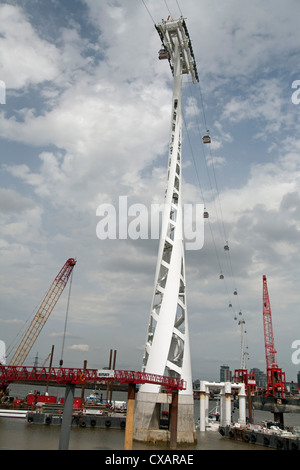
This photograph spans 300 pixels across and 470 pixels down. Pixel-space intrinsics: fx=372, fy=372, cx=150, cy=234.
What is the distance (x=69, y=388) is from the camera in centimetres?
3225

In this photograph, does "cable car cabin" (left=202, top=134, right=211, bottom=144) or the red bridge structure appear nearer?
the red bridge structure

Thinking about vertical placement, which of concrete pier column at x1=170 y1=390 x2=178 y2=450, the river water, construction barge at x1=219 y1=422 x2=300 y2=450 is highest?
concrete pier column at x1=170 y1=390 x2=178 y2=450

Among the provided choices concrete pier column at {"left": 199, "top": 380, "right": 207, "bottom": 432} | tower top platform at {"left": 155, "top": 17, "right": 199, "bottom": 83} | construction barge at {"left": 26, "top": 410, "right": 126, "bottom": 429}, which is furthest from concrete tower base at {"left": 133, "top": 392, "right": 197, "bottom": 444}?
tower top platform at {"left": 155, "top": 17, "right": 199, "bottom": 83}

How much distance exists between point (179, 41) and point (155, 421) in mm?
59443

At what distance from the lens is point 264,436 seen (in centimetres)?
5119

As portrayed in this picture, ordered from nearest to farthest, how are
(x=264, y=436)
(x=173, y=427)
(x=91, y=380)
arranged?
(x=91, y=380), (x=173, y=427), (x=264, y=436)

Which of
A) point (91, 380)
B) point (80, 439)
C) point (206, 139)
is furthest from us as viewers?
point (206, 139)

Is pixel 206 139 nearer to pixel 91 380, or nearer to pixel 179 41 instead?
pixel 179 41

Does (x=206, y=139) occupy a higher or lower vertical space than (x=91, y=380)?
→ higher

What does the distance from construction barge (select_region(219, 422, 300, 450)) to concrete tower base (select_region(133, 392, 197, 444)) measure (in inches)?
425

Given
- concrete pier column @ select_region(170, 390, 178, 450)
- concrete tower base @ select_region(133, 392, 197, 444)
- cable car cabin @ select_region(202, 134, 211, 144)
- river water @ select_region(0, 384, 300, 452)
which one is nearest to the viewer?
concrete pier column @ select_region(170, 390, 178, 450)

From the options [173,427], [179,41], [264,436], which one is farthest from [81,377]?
[179,41]

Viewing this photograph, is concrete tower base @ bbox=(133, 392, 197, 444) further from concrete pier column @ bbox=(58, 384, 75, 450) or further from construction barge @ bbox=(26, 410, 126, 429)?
construction barge @ bbox=(26, 410, 126, 429)

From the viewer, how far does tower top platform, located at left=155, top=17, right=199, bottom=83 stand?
6225 centimetres
